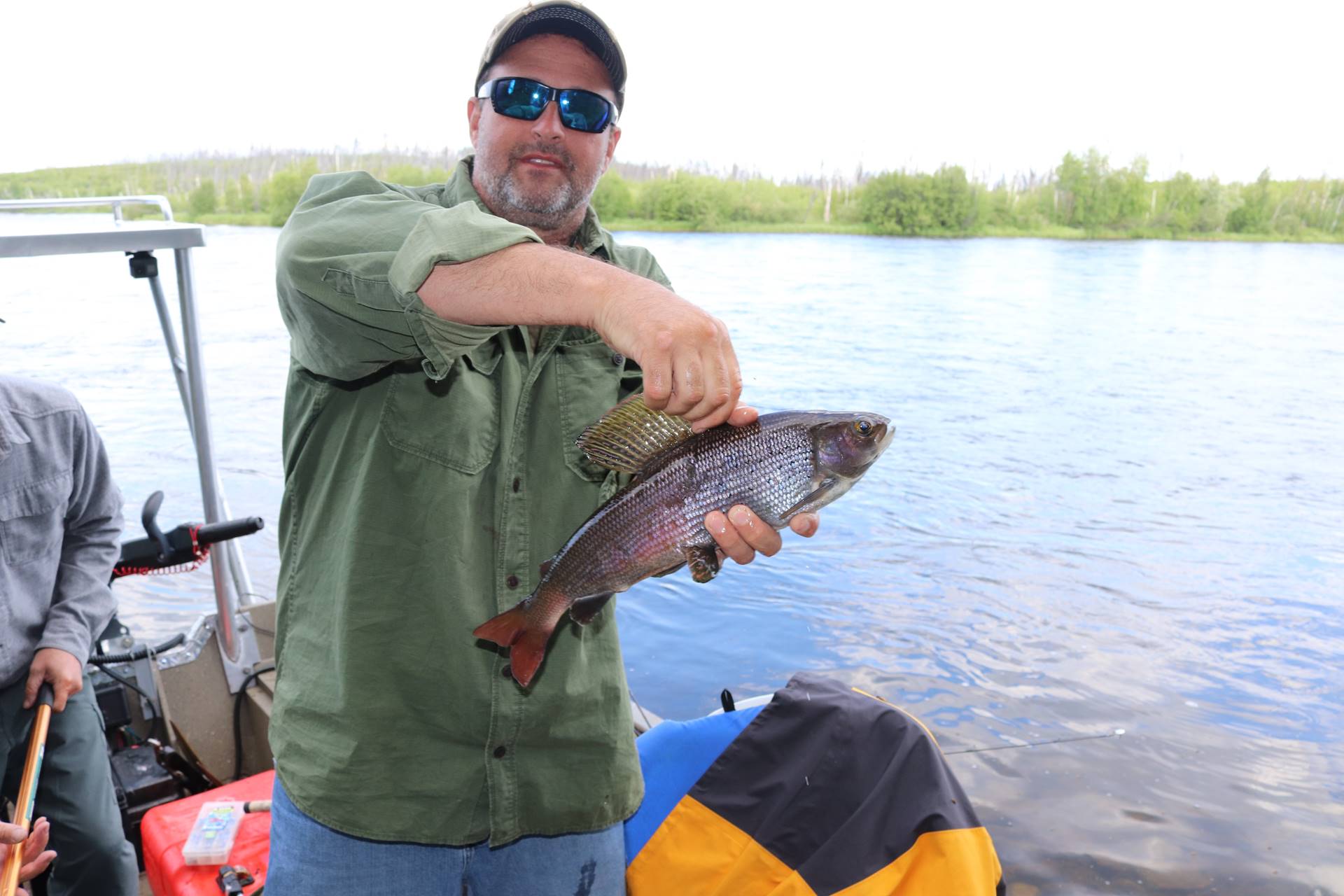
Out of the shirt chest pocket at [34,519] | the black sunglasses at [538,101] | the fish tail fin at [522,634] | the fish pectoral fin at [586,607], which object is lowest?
the shirt chest pocket at [34,519]

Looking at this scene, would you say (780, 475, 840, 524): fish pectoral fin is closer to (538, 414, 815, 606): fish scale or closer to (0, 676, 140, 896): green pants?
(538, 414, 815, 606): fish scale

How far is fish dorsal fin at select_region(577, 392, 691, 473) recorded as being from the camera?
7.32 ft

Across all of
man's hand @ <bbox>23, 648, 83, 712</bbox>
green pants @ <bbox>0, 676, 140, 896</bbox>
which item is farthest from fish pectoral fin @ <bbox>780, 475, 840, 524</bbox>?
green pants @ <bbox>0, 676, 140, 896</bbox>

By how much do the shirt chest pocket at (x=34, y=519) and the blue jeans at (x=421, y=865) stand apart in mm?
2006

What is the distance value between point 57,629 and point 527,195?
8.98ft

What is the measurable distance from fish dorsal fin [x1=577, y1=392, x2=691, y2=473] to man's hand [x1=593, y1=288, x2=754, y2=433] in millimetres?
552

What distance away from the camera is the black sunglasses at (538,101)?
2.59 m

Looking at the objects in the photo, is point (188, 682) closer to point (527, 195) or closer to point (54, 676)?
point (54, 676)

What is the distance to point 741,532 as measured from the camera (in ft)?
6.98

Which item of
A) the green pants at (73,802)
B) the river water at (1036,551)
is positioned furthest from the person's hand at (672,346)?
the river water at (1036,551)

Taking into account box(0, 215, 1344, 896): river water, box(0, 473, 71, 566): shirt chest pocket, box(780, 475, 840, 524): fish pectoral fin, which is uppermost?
box(780, 475, 840, 524): fish pectoral fin

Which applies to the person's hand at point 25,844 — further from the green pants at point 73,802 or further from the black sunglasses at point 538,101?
the black sunglasses at point 538,101

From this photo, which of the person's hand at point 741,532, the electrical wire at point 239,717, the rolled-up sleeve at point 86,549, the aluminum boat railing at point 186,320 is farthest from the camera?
the electrical wire at point 239,717

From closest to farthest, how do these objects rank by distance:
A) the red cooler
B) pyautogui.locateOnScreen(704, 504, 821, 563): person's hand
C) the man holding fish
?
pyautogui.locateOnScreen(704, 504, 821, 563): person's hand < the man holding fish < the red cooler
